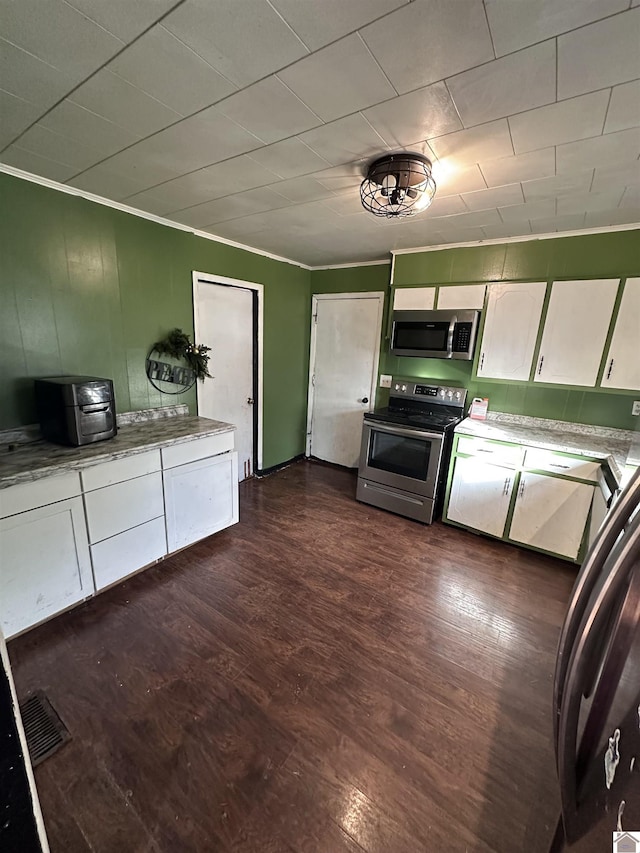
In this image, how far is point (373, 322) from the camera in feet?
12.5

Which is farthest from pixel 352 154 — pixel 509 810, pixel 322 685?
pixel 509 810

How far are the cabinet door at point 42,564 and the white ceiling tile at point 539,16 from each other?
2521mm

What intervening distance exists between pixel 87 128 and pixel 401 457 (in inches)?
112

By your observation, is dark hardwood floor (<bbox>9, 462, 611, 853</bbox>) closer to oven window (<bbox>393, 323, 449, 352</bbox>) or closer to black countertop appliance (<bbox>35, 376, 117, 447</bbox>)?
black countertop appliance (<bbox>35, 376, 117, 447</bbox>)

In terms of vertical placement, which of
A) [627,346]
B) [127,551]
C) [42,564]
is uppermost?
[627,346]

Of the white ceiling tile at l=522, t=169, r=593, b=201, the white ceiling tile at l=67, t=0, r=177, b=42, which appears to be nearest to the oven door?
the white ceiling tile at l=522, t=169, r=593, b=201

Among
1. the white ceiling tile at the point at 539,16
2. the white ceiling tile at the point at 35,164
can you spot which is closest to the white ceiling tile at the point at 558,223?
the white ceiling tile at the point at 539,16

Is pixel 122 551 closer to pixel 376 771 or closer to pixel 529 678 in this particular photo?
pixel 376 771

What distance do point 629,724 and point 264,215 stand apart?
9.42 ft

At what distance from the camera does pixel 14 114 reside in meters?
1.42

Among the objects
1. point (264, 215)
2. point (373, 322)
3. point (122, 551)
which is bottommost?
point (122, 551)

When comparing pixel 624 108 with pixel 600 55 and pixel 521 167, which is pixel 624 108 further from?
pixel 521 167

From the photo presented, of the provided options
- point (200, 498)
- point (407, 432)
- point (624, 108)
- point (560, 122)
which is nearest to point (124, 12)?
point (560, 122)

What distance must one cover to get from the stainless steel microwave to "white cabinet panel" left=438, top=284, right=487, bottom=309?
0.08 metres
